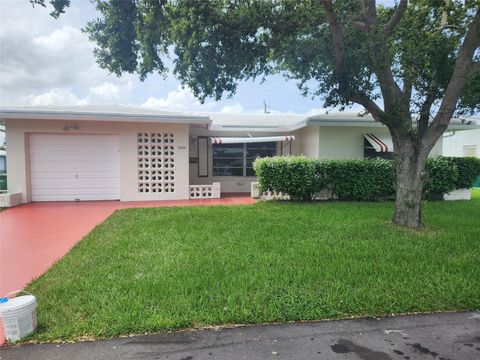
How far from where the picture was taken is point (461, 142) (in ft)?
84.7

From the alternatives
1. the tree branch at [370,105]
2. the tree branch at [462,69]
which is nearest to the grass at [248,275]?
the tree branch at [370,105]

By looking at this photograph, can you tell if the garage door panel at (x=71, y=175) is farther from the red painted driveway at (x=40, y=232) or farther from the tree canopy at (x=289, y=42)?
the tree canopy at (x=289, y=42)

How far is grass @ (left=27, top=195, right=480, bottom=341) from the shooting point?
414cm

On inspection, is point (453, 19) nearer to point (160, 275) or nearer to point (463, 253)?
point (463, 253)

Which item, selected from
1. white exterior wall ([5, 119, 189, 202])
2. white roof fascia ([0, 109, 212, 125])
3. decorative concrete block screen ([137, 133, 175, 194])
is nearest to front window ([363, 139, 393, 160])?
white roof fascia ([0, 109, 212, 125])

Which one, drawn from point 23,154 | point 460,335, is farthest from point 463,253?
point 23,154

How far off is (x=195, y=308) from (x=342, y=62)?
270 inches

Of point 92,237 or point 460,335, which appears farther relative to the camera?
point 92,237

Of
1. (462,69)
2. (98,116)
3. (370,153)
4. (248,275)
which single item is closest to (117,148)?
(98,116)

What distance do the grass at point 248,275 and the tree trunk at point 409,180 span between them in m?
0.53

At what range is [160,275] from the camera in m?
5.31

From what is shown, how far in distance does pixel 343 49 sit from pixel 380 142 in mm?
8763

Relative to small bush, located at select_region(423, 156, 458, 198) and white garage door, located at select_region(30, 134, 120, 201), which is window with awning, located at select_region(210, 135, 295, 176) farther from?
small bush, located at select_region(423, 156, 458, 198)

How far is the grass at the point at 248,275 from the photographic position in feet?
13.6
